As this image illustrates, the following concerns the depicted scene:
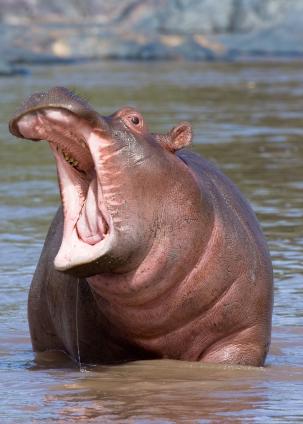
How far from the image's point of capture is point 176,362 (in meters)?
5.34

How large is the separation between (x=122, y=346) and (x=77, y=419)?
3.06 ft

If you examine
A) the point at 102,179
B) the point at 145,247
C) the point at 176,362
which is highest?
the point at 102,179

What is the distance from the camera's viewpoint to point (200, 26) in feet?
145

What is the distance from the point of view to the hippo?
4859 millimetres

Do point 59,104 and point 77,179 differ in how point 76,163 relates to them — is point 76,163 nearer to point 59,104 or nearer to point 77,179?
point 77,179

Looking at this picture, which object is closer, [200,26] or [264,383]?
[264,383]

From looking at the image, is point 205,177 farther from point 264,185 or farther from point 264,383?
point 264,185

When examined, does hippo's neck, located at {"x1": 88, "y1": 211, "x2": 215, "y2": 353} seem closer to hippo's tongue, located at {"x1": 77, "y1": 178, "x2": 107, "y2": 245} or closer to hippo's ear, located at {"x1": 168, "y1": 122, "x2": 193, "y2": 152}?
hippo's tongue, located at {"x1": 77, "y1": 178, "x2": 107, "y2": 245}

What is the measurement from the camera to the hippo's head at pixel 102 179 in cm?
480

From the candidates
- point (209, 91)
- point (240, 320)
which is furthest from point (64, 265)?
point (209, 91)

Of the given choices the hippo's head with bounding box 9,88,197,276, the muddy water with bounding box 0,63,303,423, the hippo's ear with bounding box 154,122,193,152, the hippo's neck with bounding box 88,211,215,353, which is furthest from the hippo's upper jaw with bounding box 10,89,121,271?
the muddy water with bounding box 0,63,303,423

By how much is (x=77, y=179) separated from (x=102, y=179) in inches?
8.0

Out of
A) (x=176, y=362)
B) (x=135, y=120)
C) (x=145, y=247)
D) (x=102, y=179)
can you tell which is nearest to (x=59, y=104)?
(x=102, y=179)

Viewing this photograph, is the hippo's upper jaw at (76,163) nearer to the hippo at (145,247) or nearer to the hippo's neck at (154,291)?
the hippo at (145,247)
